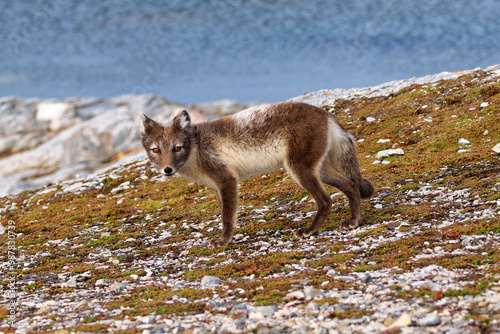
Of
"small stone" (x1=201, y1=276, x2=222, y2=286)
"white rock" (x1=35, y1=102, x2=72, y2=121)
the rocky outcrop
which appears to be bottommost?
the rocky outcrop

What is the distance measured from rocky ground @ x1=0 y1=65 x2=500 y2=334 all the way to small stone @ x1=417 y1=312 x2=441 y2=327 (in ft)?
0.05

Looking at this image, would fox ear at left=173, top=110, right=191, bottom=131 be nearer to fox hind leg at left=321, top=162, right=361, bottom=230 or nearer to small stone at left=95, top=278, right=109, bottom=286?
fox hind leg at left=321, top=162, right=361, bottom=230

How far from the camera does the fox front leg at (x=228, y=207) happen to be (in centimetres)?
1091

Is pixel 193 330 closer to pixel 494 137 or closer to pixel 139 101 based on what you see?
pixel 494 137

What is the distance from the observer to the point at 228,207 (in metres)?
11.0

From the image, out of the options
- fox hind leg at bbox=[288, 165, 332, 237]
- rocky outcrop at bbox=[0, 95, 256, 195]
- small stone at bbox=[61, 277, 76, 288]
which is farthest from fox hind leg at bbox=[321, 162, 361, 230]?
rocky outcrop at bbox=[0, 95, 256, 195]

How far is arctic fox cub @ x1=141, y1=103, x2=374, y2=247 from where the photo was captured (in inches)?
410

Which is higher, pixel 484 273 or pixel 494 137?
pixel 484 273

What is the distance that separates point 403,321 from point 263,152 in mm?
6539

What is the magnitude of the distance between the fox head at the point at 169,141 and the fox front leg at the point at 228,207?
1336 millimetres

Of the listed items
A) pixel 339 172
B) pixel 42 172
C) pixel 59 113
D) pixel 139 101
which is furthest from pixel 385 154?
pixel 59 113

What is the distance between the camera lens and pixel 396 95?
29891mm

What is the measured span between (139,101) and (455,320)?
123888 mm

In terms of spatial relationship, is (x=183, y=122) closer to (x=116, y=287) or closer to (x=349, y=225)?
(x=116, y=287)
